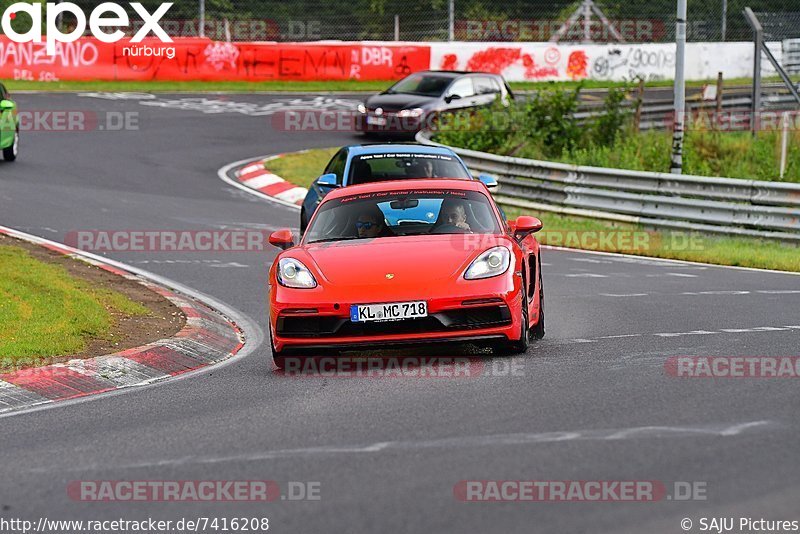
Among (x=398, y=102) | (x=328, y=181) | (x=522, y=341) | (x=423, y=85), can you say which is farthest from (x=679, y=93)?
(x=522, y=341)

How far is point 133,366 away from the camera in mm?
10070

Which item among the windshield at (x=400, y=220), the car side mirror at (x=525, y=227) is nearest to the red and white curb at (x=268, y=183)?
the windshield at (x=400, y=220)

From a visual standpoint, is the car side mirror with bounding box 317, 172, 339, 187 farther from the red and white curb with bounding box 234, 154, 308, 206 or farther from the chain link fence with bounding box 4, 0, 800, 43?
the chain link fence with bounding box 4, 0, 800, 43

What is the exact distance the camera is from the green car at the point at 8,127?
24.3 m

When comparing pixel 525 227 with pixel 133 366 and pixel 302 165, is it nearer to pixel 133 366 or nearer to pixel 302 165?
pixel 133 366

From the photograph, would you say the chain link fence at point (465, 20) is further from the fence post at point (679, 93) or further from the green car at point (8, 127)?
the fence post at point (679, 93)

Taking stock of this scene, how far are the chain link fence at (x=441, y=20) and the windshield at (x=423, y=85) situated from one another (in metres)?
8.75

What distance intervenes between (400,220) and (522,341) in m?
1.88

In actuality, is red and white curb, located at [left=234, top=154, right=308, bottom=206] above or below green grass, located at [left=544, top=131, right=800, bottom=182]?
below

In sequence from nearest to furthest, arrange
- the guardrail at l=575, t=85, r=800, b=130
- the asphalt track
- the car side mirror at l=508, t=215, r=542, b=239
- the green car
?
the asphalt track < the car side mirror at l=508, t=215, r=542, b=239 < the green car < the guardrail at l=575, t=85, r=800, b=130

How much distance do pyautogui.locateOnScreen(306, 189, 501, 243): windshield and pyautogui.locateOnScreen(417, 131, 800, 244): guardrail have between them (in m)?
8.82

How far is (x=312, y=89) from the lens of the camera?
39.8m

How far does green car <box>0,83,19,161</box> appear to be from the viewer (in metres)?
24.3

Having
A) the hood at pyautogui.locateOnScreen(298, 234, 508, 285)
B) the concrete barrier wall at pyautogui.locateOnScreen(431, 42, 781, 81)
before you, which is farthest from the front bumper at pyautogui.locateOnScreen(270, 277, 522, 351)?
the concrete barrier wall at pyautogui.locateOnScreen(431, 42, 781, 81)
